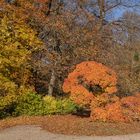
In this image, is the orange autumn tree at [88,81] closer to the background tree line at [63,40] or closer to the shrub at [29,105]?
the shrub at [29,105]

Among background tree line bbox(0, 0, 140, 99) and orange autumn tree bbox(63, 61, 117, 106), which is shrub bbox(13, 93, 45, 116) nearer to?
background tree line bbox(0, 0, 140, 99)

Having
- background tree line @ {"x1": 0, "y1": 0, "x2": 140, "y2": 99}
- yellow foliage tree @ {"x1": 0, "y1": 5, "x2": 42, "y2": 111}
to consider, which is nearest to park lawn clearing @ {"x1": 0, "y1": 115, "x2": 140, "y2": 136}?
yellow foliage tree @ {"x1": 0, "y1": 5, "x2": 42, "y2": 111}

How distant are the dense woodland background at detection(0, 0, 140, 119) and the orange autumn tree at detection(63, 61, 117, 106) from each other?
3.14 meters

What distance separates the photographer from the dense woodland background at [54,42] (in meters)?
25.4

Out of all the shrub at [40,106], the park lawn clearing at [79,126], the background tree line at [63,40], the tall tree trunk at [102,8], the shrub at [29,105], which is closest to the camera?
the park lawn clearing at [79,126]

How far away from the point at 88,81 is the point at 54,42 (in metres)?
5.64

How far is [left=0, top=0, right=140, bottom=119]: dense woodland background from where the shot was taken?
25.4 meters

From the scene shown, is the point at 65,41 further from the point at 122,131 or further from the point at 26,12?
the point at 122,131

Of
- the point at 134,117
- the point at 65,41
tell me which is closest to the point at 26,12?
the point at 65,41

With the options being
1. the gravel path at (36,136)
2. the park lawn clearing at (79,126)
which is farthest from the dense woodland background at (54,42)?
the gravel path at (36,136)

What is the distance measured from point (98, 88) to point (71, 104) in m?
3.15

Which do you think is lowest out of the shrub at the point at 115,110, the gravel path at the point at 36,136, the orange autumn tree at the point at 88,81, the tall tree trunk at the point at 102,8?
the gravel path at the point at 36,136

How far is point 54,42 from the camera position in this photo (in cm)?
2958

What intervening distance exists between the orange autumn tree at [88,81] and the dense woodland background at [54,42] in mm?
3137
